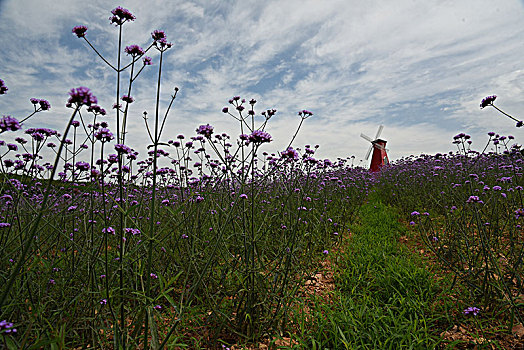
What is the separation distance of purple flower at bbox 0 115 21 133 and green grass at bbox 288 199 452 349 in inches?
88.8

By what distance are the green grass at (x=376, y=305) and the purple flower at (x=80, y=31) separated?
2645 mm

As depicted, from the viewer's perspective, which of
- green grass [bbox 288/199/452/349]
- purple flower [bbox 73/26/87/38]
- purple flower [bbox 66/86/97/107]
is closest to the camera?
purple flower [bbox 66/86/97/107]

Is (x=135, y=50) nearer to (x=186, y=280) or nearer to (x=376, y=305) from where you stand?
(x=186, y=280)

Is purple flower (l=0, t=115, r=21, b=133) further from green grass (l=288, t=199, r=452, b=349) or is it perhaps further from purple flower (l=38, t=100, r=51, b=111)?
green grass (l=288, t=199, r=452, b=349)

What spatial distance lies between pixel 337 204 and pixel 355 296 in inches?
155

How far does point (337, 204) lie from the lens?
6816 mm

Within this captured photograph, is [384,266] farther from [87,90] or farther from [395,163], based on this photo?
[395,163]

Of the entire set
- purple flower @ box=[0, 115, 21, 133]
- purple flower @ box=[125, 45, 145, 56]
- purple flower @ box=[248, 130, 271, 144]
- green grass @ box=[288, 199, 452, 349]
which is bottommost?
green grass @ box=[288, 199, 452, 349]

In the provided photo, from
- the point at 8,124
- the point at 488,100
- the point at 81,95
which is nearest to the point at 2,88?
the point at 8,124

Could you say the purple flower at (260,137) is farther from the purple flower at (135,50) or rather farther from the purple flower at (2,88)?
the purple flower at (2,88)

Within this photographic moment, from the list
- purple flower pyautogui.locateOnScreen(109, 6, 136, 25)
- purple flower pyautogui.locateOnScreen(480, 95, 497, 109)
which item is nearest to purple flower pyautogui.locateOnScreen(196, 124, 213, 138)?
purple flower pyautogui.locateOnScreen(109, 6, 136, 25)

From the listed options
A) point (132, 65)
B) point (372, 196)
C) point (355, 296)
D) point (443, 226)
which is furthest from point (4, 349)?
point (372, 196)

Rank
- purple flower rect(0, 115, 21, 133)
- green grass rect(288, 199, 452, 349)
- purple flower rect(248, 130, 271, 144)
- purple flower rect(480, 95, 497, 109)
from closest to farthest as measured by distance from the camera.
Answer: purple flower rect(0, 115, 21, 133) < purple flower rect(248, 130, 271, 144) < green grass rect(288, 199, 452, 349) < purple flower rect(480, 95, 497, 109)

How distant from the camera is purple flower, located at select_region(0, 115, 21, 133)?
1472mm
